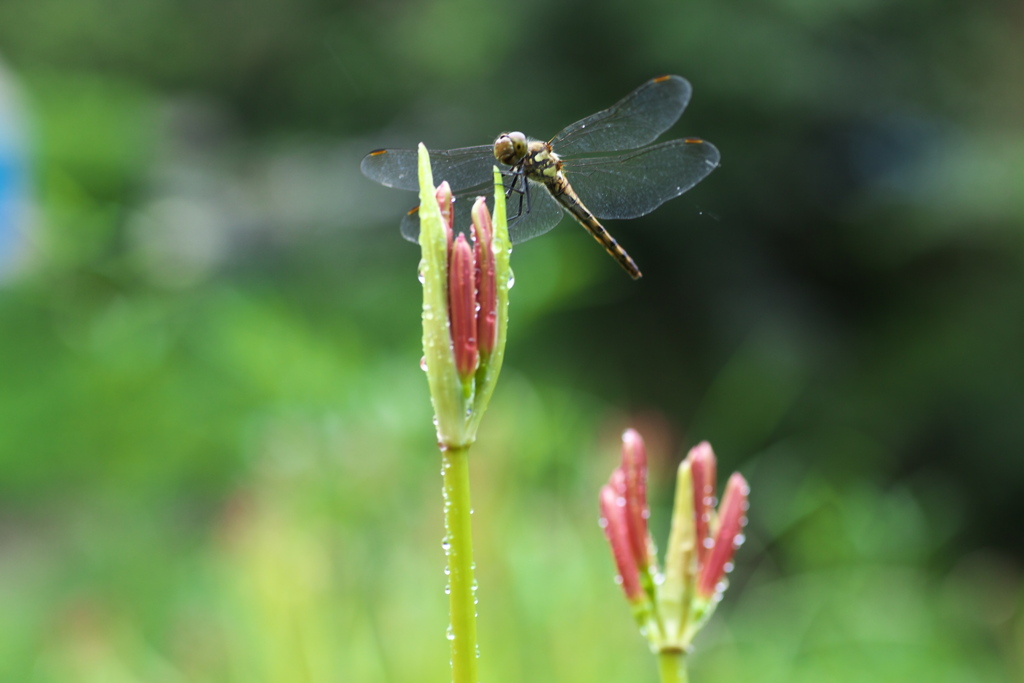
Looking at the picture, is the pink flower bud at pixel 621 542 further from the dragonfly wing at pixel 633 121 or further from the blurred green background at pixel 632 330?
the blurred green background at pixel 632 330

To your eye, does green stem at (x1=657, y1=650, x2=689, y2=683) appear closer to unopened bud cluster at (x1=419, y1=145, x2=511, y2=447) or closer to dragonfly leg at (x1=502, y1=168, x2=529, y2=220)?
unopened bud cluster at (x1=419, y1=145, x2=511, y2=447)

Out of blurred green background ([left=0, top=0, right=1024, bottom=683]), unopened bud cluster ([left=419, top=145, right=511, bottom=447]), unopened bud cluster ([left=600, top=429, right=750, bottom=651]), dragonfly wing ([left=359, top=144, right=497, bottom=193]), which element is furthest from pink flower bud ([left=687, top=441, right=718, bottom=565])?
blurred green background ([left=0, top=0, right=1024, bottom=683])

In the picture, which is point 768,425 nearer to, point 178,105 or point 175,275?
point 175,275

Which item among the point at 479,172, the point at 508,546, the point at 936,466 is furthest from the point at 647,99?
the point at 936,466

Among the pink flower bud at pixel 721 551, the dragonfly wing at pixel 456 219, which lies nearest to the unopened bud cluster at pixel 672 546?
the pink flower bud at pixel 721 551

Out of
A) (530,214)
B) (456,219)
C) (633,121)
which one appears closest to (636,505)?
(456,219)
